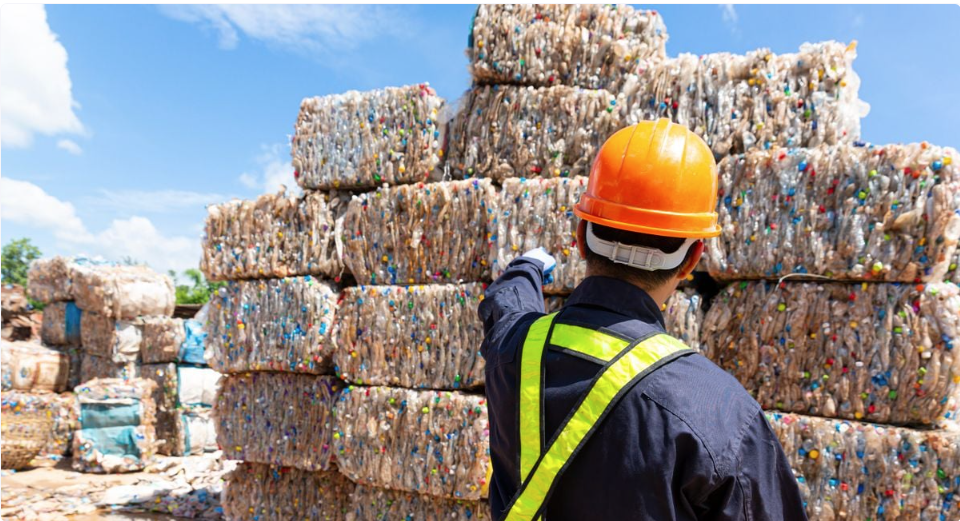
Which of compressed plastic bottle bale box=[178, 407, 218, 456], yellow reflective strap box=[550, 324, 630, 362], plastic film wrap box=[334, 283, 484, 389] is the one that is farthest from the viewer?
compressed plastic bottle bale box=[178, 407, 218, 456]

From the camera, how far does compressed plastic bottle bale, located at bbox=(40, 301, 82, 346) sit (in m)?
→ 9.86

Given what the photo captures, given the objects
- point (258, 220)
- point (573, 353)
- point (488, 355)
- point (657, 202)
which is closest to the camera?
point (573, 353)

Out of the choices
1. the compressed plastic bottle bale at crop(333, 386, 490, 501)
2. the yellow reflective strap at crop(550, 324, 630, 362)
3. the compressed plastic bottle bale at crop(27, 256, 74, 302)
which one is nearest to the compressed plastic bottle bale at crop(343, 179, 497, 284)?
the compressed plastic bottle bale at crop(333, 386, 490, 501)

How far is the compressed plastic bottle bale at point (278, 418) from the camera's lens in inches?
154

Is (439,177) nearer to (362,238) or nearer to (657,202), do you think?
(362,238)

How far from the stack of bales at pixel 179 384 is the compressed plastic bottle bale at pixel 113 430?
1.73ft

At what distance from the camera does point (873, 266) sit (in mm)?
2582

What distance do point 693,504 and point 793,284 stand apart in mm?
1695

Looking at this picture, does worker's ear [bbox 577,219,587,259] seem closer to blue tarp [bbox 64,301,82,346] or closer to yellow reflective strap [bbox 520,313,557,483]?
yellow reflective strap [bbox 520,313,557,483]

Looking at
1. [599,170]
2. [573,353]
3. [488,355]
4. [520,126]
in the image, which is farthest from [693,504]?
[520,126]

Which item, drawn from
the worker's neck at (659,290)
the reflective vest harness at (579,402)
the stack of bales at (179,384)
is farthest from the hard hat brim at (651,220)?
the stack of bales at (179,384)

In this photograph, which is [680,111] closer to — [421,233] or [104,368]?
[421,233]

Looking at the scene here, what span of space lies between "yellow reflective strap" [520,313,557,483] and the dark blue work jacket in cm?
2

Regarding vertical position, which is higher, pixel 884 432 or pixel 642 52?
pixel 642 52
